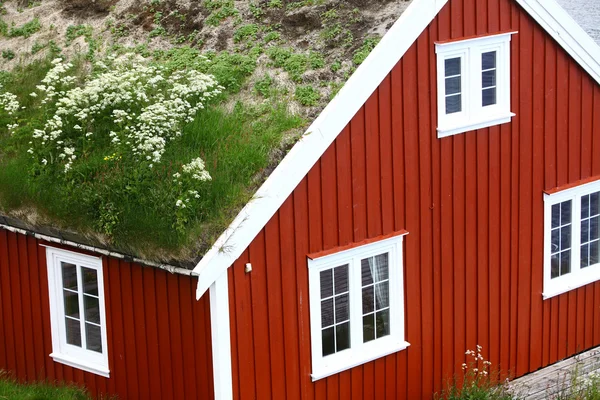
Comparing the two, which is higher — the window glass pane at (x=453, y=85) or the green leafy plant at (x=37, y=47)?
the green leafy plant at (x=37, y=47)

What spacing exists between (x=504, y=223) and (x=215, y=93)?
3.87m

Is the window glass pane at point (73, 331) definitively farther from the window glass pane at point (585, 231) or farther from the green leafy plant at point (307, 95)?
the window glass pane at point (585, 231)

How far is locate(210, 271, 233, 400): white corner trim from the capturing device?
1096 cm

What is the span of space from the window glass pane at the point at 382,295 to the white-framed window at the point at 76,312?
3031 mm

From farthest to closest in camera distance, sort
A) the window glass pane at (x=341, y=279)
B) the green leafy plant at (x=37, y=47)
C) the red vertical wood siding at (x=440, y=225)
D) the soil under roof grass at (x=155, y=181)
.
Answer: the green leafy plant at (x=37, y=47), the window glass pane at (x=341, y=279), the red vertical wood siding at (x=440, y=225), the soil under roof grass at (x=155, y=181)

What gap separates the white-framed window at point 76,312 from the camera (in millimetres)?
12289

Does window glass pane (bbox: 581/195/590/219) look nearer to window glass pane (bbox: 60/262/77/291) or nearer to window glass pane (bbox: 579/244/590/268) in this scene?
window glass pane (bbox: 579/244/590/268)

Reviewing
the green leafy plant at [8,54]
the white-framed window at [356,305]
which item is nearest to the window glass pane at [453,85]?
the white-framed window at [356,305]

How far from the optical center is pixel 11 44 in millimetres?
15594

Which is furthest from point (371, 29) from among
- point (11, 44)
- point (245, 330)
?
point (11, 44)

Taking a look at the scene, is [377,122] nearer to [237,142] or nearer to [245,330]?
[237,142]

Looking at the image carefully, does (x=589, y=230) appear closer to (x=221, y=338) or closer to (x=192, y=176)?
(x=221, y=338)

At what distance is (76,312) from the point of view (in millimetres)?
12672

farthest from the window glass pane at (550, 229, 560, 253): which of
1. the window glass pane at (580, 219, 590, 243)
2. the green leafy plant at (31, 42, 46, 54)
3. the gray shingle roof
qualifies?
the gray shingle roof
